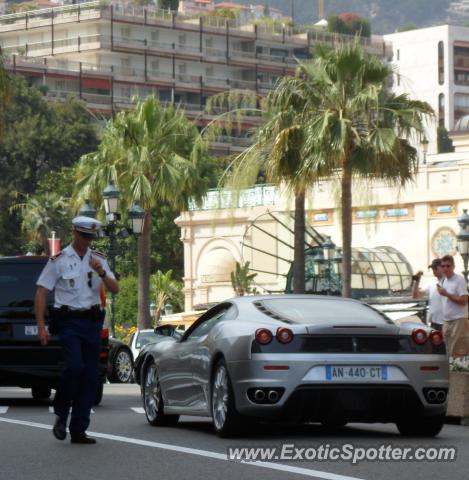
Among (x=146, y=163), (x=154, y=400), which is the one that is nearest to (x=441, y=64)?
(x=146, y=163)

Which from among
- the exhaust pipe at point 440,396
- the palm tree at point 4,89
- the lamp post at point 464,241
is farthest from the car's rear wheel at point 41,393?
the lamp post at point 464,241

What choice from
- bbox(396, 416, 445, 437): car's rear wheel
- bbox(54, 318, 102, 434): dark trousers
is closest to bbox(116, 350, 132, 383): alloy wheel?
bbox(396, 416, 445, 437): car's rear wheel

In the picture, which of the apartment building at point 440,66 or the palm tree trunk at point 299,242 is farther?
the apartment building at point 440,66

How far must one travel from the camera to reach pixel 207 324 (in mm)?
16375

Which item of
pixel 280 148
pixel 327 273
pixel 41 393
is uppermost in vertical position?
pixel 280 148

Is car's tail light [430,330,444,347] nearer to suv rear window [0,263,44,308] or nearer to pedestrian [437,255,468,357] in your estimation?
pedestrian [437,255,468,357]

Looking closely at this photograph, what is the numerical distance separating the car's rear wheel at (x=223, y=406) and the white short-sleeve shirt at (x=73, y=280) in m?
1.30

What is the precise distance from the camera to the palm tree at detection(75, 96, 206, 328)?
50.4 meters

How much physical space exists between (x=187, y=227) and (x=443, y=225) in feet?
56.0

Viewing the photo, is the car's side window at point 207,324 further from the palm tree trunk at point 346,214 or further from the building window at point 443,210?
the building window at point 443,210

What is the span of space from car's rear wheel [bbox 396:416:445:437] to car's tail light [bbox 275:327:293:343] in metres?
1.23

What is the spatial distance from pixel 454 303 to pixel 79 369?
8.07 metres

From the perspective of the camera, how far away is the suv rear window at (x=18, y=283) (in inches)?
842

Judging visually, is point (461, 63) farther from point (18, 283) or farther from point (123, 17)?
point (18, 283)
